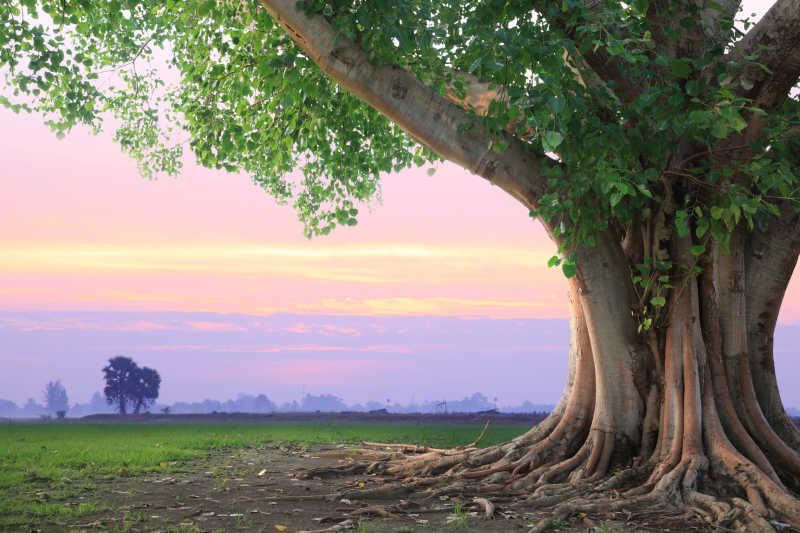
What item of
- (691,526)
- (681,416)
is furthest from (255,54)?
(691,526)

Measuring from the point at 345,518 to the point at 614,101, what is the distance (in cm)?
537

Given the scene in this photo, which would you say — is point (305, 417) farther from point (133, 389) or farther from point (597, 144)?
point (133, 389)

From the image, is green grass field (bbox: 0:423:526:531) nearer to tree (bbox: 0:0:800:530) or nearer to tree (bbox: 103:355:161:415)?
tree (bbox: 0:0:800:530)

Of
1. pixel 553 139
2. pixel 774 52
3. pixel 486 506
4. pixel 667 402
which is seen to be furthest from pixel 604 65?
pixel 486 506

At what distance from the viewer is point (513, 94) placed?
21.8 feet

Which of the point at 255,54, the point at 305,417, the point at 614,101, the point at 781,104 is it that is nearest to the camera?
the point at 614,101

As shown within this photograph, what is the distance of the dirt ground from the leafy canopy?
104 inches

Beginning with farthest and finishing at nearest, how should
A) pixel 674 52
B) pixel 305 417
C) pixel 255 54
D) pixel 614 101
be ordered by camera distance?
pixel 305 417, pixel 255 54, pixel 674 52, pixel 614 101

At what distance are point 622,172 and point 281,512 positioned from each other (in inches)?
203

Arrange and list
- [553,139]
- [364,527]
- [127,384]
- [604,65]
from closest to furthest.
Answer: [553,139] < [364,527] < [604,65] < [127,384]

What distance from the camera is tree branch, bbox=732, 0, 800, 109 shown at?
25.2 ft

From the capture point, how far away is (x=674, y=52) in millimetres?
9000

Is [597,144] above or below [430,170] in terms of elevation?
below

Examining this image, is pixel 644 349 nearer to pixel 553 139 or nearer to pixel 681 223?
pixel 681 223
